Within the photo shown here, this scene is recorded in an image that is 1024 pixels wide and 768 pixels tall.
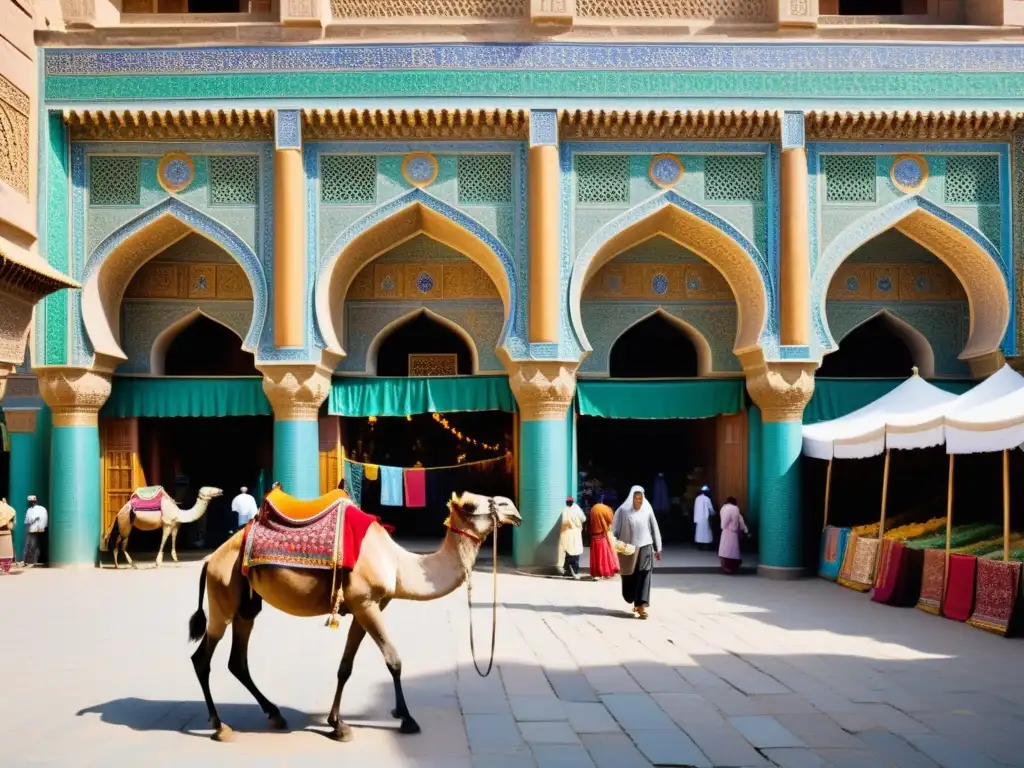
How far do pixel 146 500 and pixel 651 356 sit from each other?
9.40 m

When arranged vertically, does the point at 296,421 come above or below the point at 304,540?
above

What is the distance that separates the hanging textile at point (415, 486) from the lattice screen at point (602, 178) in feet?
16.6

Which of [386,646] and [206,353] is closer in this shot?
[386,646]

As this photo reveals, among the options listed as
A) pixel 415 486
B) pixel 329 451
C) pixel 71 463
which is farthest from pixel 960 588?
pixel 71 463

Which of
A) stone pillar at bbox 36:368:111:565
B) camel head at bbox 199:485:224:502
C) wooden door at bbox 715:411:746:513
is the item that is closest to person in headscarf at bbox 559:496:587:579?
wooden door at bbox 715:411:746:513

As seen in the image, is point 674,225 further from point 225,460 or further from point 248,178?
point 225,460

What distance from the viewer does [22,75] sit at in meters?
6.57

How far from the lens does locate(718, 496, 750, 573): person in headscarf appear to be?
1454cm

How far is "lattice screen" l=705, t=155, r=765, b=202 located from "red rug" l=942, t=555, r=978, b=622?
6.30 metres

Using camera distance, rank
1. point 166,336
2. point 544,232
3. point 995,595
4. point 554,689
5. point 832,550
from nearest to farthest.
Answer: point 554,689 < point 995,595 < point 832,550 < point 544,232 < point 166,336

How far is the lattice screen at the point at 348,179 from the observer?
14648mm

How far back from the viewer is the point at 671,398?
15.7 metres

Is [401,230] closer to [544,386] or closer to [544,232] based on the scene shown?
[544,232]

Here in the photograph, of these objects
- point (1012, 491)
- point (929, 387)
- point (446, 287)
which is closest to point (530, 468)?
point (446, 287)
